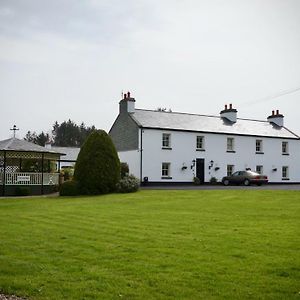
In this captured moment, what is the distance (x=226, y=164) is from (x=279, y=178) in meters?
7.35

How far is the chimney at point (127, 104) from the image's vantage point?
142 feet

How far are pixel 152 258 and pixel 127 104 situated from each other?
35117mm

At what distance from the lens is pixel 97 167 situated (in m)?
31.0

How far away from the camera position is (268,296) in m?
A: 6.38

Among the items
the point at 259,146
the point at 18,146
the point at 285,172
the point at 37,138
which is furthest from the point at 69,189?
the point at 37,138

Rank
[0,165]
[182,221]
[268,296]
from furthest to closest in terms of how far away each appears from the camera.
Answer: [0,165]
[182,221]
[268,296]

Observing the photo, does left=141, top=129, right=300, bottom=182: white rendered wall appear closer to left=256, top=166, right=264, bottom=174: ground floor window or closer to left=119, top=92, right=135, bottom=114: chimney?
left=256, top=166, right=264, bottom=174: ground floor window

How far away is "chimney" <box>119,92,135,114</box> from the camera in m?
43.2

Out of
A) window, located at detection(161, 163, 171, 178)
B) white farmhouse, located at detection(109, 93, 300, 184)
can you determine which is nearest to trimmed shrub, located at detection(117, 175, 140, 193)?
white farmhouse, located at detection(109, 93, 300, 184)

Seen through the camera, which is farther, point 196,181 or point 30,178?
point 196,181

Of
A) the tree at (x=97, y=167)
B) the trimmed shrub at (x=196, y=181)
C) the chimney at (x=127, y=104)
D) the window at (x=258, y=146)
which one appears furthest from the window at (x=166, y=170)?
the window at (x=258, y=146)

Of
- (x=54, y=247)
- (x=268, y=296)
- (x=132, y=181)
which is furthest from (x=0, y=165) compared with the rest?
(x=268, y=296)

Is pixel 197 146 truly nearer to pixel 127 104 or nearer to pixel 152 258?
pixel 127 104

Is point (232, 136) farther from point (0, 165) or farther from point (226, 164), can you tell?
point (0, 165)
